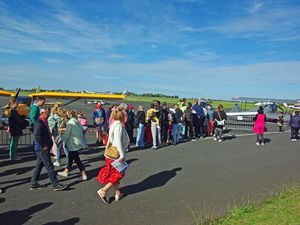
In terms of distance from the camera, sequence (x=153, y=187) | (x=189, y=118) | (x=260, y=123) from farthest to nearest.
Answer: (x=189, y=118)
(x=260, y=123)
(x=153, y=187)

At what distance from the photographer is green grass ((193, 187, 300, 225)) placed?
411 cm

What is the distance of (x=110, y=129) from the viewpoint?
5129mm

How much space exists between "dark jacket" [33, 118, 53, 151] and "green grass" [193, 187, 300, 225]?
124 inches

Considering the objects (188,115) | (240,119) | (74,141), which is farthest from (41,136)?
(240,119)

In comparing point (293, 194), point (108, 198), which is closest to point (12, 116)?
point (108, 198)

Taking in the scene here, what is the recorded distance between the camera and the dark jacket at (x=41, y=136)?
17.4 feet

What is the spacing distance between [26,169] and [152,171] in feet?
10.6

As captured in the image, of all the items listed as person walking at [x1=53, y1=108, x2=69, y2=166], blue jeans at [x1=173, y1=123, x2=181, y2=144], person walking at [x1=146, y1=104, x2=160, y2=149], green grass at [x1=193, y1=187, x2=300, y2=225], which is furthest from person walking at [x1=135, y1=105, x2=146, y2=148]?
green grass at [x1=193, y1=187, x2=300, y2=225]

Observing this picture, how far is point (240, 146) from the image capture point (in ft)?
39.2

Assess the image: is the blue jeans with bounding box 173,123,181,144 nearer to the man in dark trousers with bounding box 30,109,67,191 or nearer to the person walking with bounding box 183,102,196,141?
the person walking with bounding box 183,102,196,141

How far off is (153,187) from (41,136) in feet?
8.47

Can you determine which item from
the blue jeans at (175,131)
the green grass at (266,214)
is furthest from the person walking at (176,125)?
the green grass at (266,214)

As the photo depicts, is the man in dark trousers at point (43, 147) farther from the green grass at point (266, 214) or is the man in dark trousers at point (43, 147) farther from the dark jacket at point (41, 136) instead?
the green grass at point (266, 214)

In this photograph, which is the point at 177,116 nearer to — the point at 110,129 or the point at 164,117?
the point at 164,117
